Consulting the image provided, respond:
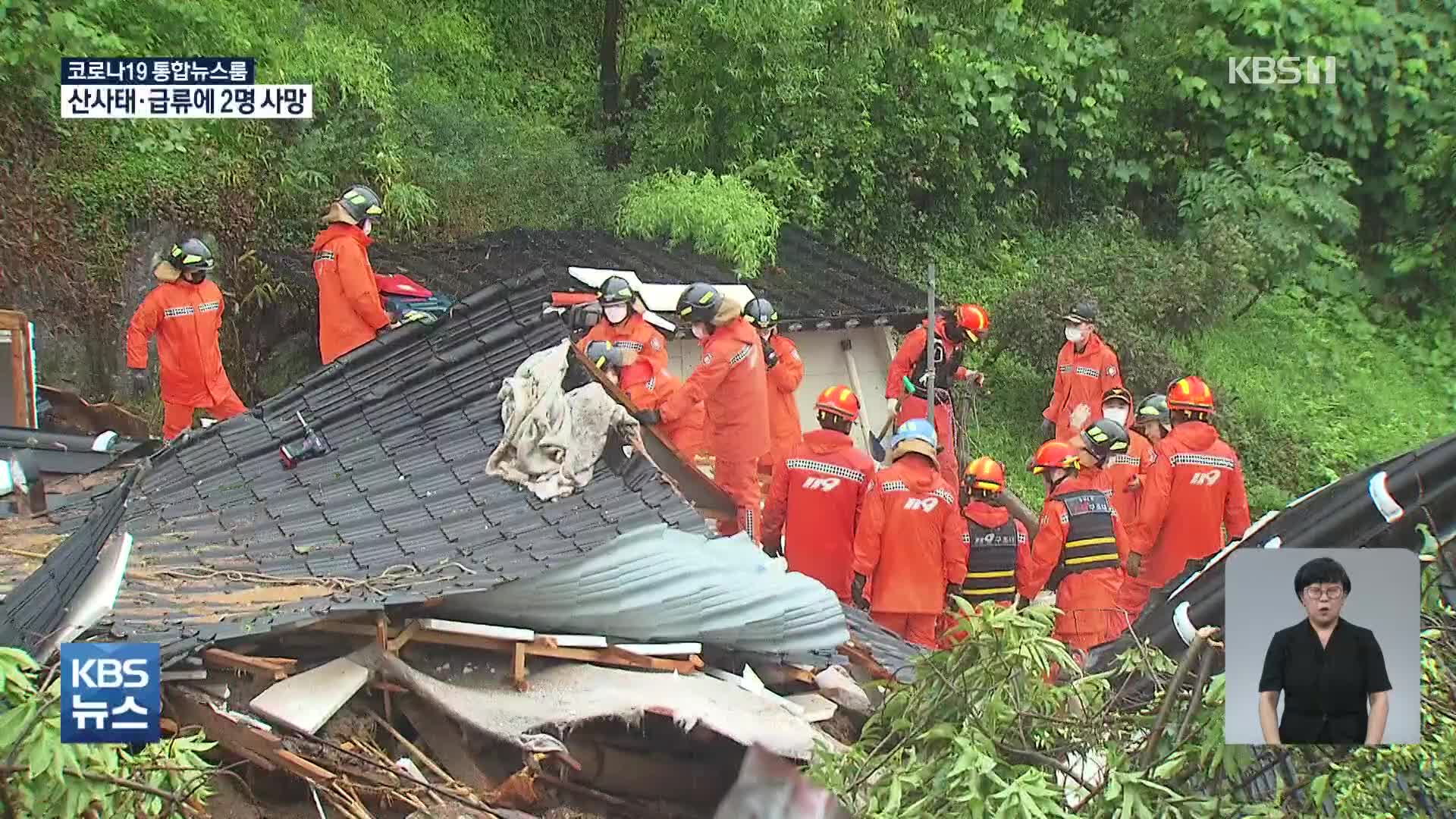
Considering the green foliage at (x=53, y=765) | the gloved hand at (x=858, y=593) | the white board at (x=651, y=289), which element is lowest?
the gloved hand at (x=858, y=593)

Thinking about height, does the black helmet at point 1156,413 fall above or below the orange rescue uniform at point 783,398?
above

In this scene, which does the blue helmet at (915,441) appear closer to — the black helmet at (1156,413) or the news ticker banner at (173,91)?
the black helmet at (1156,413)

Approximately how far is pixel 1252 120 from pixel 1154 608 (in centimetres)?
1175

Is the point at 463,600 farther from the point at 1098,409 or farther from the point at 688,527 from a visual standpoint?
the point at 1098,409

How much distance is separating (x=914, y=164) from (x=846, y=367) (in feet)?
11.2

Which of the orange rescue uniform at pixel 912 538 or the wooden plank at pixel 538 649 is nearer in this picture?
the wooden plank at pixel 538 649

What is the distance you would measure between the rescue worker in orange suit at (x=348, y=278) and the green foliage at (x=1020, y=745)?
5.84m

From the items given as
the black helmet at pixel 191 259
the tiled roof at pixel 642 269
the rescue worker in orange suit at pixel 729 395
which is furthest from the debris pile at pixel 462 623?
the tiled roof at pixel 642 269

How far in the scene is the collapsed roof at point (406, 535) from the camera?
5.04 metres

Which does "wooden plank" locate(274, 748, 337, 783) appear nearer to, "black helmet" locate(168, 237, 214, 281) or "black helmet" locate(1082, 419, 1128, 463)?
"black helmet" locate(1082, 419, 1128, 463)


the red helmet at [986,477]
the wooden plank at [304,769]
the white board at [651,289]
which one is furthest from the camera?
the white board at [651,289]

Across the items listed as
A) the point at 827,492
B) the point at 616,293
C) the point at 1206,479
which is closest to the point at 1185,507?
the point at 1206,479

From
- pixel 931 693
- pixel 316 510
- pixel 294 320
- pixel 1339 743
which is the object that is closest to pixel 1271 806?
pixel 1339 743

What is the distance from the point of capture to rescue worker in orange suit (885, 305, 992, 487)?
1073 centimetres
